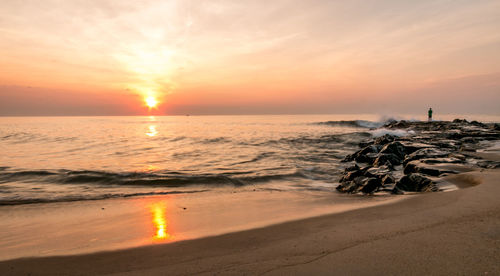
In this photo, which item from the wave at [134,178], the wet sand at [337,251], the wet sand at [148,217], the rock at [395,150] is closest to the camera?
the wet sand at [337,251]

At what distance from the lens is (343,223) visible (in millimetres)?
3977

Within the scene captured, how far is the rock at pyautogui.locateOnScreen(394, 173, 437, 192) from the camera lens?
6.09 metres

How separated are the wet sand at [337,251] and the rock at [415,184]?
184cm

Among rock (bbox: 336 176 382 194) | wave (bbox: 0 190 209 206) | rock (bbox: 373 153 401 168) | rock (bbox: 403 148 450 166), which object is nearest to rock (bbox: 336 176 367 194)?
rock (bbox: 336 176 382 194)

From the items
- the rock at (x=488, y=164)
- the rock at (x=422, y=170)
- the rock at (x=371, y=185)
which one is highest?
the rock at (x=488, y=164)

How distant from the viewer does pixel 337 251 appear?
293cm

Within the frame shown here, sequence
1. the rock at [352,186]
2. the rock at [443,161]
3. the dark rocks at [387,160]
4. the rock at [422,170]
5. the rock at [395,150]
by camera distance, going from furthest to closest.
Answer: the rock at [395,150] → the dark rocks at [387,160] → the rock at [443,161] → the rock at [422,170] → the rock at [352,186]

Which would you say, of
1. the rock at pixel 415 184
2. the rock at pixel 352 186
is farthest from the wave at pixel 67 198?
the rock at pixel 415 184

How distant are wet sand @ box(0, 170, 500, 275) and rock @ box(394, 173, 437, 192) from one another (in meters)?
1.84

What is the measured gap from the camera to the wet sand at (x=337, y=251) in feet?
8.32

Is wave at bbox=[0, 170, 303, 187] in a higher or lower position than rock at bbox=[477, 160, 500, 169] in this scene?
lower

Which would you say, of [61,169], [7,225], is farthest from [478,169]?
[61,169]

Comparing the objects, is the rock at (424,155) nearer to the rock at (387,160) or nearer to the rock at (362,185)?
the rock at (387,160)

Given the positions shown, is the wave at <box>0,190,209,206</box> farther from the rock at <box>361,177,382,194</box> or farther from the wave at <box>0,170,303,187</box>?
the rock at <box>361,177,382,194</box>
